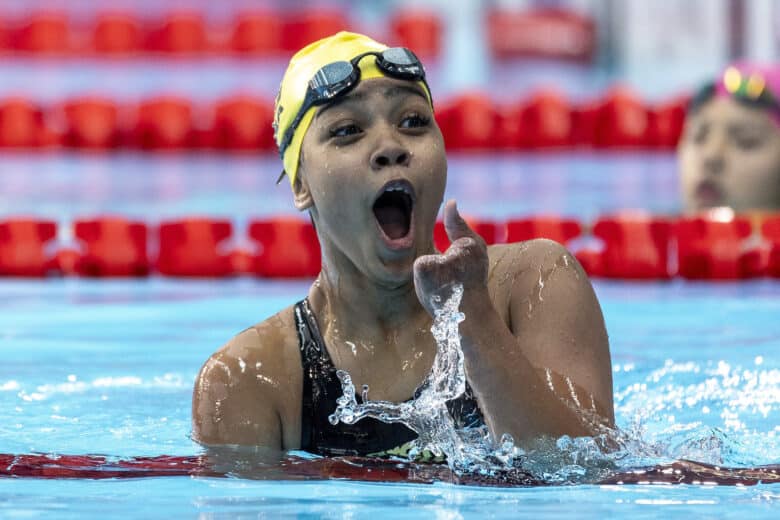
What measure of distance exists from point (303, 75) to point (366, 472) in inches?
29.6

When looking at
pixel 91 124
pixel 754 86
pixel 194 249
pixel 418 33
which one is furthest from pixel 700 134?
pixel 91 124

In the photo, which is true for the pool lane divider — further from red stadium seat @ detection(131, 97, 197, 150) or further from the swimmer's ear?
red stadium seat @ detection(131, 97, 197, 150)

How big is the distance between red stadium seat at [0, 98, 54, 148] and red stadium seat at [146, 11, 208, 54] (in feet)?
4.67

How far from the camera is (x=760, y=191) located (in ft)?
20.0

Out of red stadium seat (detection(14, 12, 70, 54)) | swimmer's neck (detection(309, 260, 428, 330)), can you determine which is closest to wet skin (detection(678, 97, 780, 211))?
swimmer's neck (detection(309, 260, 428, 330))

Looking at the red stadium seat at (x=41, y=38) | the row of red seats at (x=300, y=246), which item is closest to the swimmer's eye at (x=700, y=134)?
the row of red seats at (x=300, y=246)

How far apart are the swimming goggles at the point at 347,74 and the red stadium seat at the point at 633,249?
3.60 metres

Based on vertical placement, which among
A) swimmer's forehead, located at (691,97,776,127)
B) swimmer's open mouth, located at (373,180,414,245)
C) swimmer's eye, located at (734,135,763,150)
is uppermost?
swimmer's forehead, located at (691,97,776,127)

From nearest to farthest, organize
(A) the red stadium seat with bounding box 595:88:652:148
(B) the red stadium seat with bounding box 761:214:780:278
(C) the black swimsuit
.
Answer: (C) the black swimsuit < (B) the red stadium seat with bounding box 761:214:780:278 < (A) the red stadium seat with bounding box 595:88:652:148

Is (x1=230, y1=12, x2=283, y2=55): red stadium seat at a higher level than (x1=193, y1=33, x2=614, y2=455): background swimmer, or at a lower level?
higher

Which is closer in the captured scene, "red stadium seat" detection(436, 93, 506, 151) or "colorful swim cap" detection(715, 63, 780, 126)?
"colorful swim cap" detection(715, 63, 780, 126)

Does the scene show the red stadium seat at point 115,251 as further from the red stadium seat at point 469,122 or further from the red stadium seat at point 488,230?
the red stadium seat at point 469,122

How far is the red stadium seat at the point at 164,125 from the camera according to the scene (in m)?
8.94

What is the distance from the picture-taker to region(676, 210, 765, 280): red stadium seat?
585 cm
